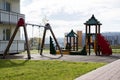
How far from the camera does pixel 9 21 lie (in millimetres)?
30156

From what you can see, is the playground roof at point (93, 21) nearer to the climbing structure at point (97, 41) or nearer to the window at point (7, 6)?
the climbing structure at point (97, 41)

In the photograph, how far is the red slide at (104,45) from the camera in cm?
2966

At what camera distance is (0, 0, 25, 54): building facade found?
95.8 feet

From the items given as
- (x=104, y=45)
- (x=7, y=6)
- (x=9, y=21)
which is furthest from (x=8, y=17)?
(x=104, y=45)

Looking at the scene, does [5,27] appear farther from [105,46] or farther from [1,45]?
[105,46]

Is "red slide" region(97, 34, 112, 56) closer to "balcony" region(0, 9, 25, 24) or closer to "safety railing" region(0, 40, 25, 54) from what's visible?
"safety railing" region(0, 40, 25, 54)

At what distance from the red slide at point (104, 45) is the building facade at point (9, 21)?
7489 mm

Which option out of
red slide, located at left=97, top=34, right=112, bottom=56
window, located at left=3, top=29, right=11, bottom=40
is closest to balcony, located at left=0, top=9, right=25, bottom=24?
window, located at left=3, top=29, right=11, bottom=40

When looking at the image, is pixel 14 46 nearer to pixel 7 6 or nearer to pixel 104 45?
pixel 7 6

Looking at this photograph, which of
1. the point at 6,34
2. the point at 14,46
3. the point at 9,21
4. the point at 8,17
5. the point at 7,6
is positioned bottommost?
the point at 14,46

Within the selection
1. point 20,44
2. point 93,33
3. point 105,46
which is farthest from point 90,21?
point 20,44

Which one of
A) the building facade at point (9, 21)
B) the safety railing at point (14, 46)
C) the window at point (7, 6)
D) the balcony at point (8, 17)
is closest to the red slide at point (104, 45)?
the safety railing at point (14, 46)

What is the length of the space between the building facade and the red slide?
7489 mm

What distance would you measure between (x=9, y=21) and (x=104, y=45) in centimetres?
872
